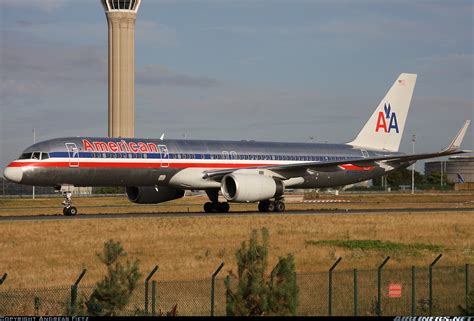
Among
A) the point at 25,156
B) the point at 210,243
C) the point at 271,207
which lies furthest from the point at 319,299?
the point at 271,207

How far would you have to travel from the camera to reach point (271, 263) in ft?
119

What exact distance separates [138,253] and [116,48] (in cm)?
11947

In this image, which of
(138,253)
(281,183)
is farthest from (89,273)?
(281,183)

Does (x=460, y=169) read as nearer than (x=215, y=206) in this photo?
No

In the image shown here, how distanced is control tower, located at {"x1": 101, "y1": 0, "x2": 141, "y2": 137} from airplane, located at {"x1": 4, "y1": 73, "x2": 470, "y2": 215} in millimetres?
95345

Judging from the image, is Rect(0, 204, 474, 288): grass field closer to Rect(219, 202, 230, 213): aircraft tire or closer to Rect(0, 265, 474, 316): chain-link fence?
Rect(0, 265, 474, 316): chain-link fence

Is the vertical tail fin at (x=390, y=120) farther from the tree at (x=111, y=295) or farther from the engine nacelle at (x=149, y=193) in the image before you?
the tree at (x=111, y=295)

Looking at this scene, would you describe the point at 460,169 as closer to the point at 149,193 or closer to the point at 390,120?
the point at 390,120

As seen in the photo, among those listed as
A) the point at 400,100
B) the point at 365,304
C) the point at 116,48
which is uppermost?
the point at 116,48

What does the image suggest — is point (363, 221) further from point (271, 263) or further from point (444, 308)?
point (444, 308)

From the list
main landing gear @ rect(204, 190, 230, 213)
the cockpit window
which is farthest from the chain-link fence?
main landing gear @ rect(204, 190, 230, 213)

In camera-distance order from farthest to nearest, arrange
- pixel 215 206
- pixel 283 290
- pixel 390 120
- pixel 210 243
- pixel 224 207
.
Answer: pixel 390 120 → pixel 215 206 → pixel 224 207 → pixel 210 243 → pixel 283 290

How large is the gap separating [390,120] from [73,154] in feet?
79.3

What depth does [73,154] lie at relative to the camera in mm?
47500
